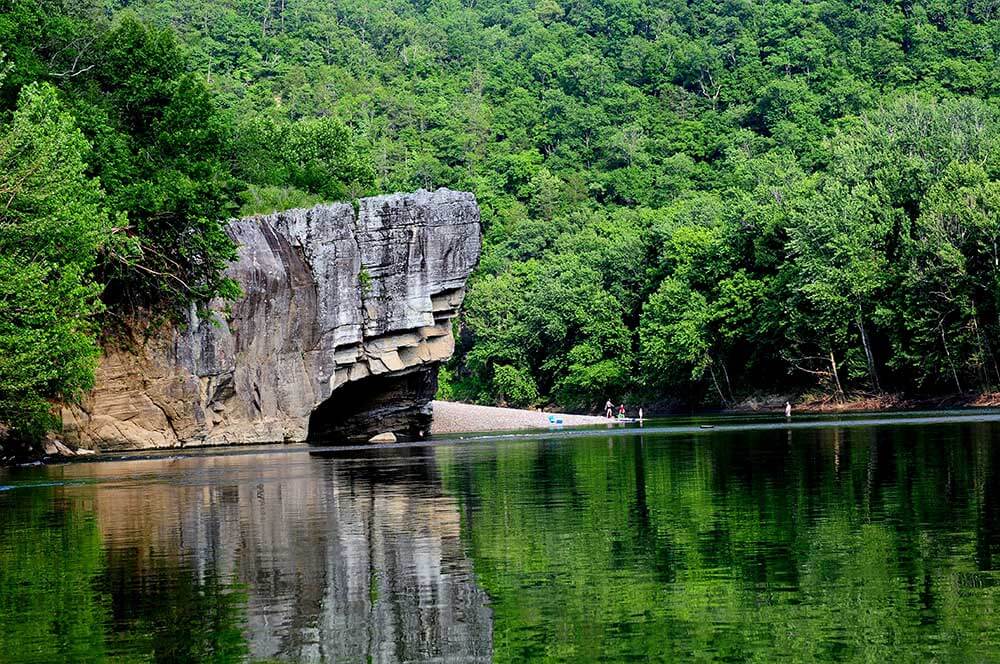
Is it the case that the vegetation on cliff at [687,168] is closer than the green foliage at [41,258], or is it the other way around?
the green foliage at [41,258]

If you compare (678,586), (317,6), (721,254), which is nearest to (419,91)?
(317,6)

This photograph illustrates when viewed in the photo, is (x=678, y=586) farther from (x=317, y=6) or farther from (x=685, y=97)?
(x=317, y=6)

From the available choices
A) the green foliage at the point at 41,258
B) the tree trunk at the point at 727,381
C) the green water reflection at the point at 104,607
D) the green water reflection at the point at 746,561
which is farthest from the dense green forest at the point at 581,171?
the green water reflection at the point at 746,561

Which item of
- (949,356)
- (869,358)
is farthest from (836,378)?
(949,356)

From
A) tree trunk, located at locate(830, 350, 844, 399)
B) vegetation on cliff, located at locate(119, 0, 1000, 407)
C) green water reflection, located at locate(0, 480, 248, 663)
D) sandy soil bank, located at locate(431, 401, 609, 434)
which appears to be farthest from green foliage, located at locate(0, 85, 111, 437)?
tree trunk, located at locate(830, 350, 844, 399)

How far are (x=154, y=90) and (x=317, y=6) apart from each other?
13517cm

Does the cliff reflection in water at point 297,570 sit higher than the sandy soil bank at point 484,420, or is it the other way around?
the sandy soil bank at point 484,420

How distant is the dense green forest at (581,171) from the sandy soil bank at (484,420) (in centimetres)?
1468

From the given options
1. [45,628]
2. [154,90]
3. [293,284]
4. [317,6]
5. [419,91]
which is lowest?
[45,628]

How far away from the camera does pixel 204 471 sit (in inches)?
1531

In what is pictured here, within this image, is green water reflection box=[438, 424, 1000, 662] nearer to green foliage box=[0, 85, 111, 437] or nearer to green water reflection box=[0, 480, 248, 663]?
green water reflection box=[0, 480, 248, 663]

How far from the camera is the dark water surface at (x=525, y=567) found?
12.1 metres

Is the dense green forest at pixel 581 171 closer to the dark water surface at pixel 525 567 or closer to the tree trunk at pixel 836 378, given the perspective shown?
the tree trunk at pixel 836 378

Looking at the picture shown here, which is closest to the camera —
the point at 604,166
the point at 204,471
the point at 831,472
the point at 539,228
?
the point at 831,472
